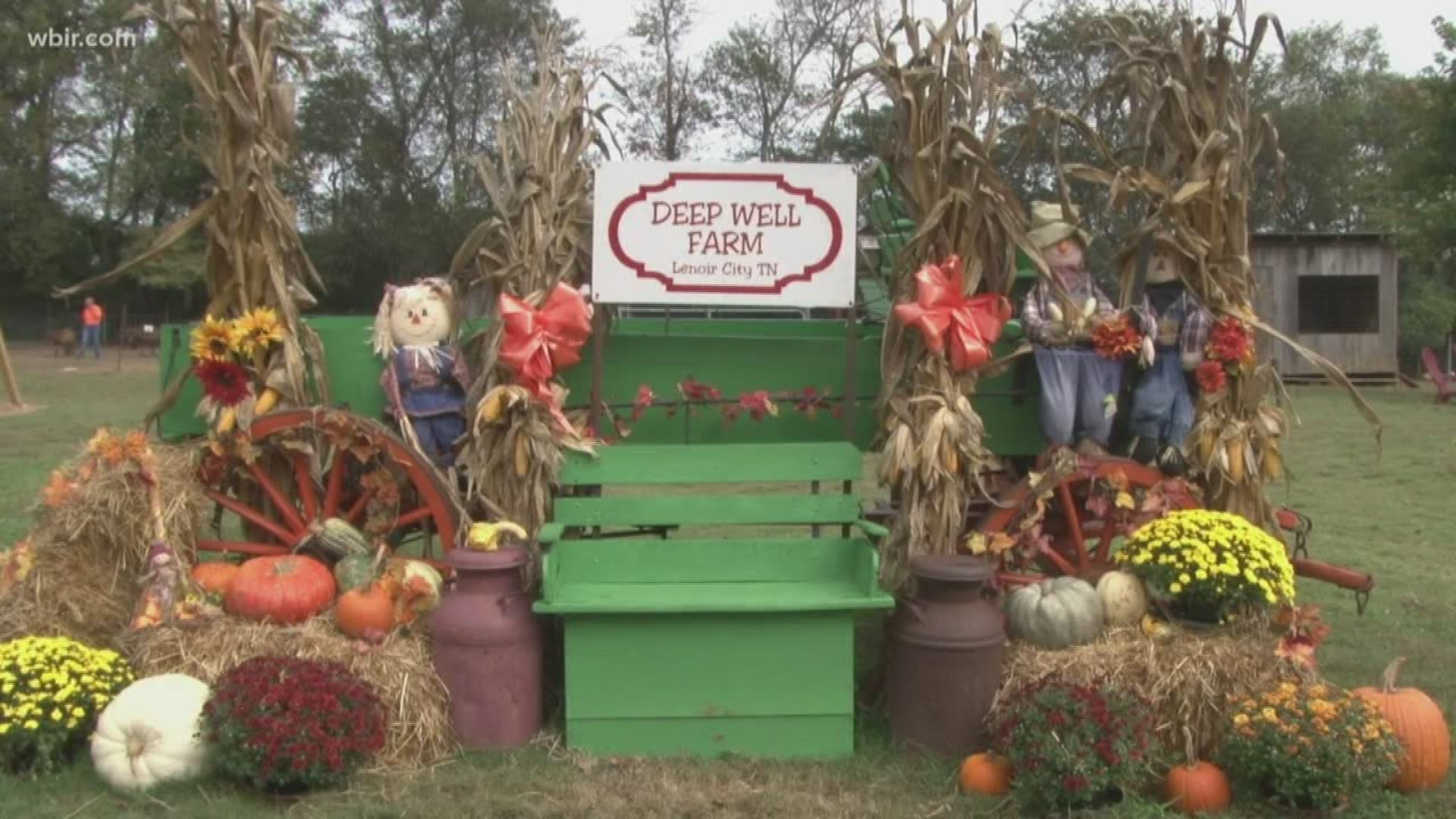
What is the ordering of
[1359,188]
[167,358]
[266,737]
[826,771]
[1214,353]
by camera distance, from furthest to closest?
[1359,188], [167,358], [1214,353], [826,771], [266,737]

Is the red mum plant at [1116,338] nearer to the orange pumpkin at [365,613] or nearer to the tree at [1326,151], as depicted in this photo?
the orange pumpkin at [365,613]

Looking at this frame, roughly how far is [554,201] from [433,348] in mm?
756

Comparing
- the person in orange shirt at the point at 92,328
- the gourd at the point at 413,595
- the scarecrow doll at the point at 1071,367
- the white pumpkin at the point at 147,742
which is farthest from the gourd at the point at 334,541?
the person in orange shirt at the point at 92,328

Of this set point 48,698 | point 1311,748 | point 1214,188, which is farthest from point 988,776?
point 48,698

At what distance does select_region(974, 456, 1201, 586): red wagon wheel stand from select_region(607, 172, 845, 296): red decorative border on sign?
1169 mm

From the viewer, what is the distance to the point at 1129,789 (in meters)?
3.97

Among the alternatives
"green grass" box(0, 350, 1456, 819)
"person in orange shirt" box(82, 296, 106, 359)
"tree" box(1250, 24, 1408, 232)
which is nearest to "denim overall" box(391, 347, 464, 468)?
"green grass" box(0, 350, 1456, 819)

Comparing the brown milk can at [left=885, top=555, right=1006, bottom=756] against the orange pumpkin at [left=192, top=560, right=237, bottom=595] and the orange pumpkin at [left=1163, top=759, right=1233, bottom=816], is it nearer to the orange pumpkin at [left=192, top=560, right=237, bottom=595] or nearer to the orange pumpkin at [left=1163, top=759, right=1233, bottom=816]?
the orange pumpkin at [left=1163, top=759, right=1233, bottom=816]

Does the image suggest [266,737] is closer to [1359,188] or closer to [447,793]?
[447,793]

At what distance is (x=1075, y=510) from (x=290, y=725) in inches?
121

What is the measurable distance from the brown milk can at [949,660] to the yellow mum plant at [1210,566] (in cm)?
61

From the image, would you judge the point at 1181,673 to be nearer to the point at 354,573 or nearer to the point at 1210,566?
the point at 1210,566

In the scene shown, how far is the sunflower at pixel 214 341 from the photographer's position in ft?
16.6

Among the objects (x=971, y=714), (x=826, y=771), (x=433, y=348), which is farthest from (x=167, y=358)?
(x=971, y=714)
